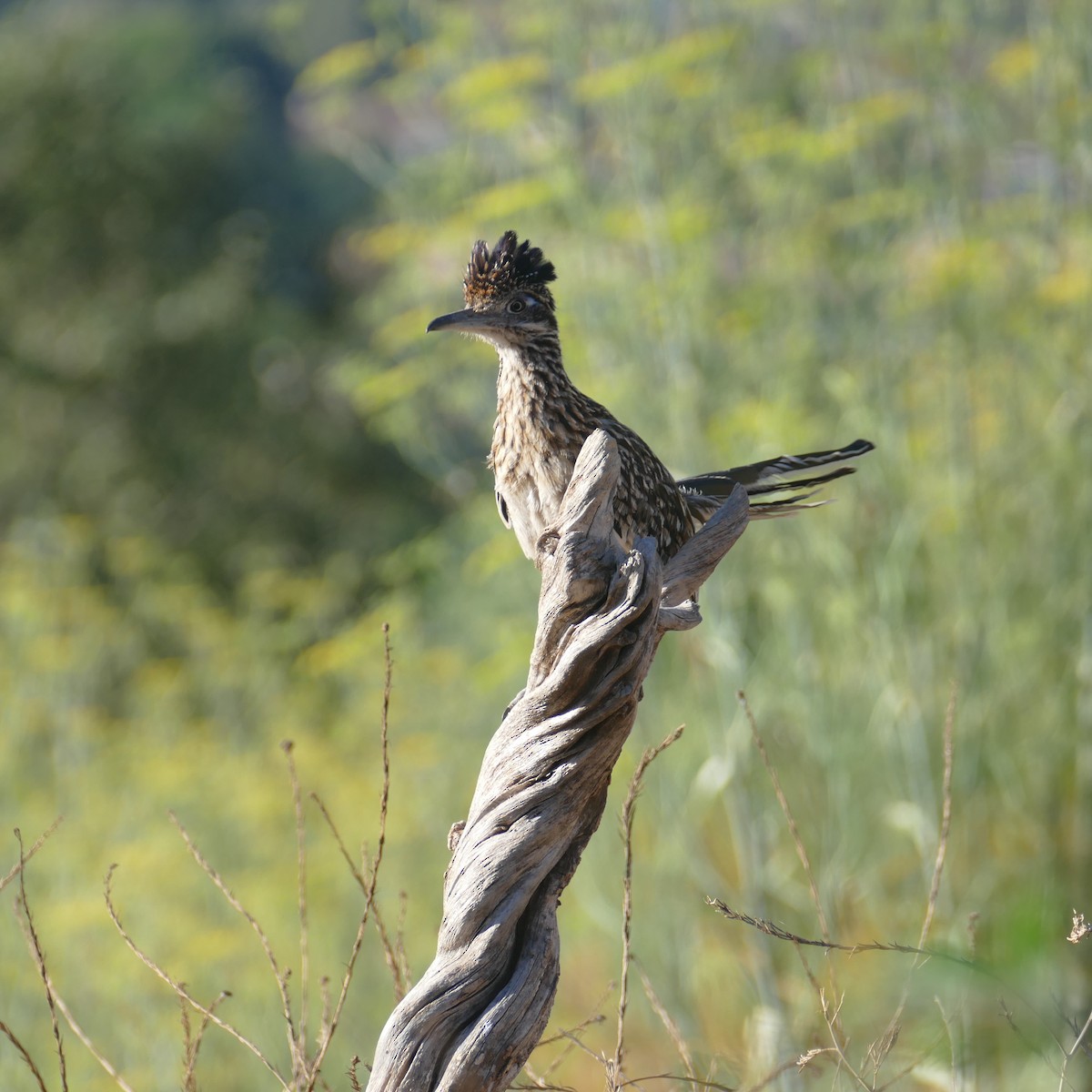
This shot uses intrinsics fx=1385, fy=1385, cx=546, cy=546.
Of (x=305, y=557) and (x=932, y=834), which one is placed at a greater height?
(x=305, y=557)

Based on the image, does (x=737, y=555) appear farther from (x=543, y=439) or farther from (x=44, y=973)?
(x=44, y=973)

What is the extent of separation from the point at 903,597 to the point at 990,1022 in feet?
5.71

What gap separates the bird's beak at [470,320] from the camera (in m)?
2.92

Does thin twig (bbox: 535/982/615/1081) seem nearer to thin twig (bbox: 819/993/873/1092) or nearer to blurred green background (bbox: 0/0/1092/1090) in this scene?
thin twig (bbox: 819/993/873/1092)

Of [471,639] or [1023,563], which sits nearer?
[1023,563]

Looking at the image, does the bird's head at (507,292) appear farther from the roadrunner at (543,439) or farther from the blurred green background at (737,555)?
the blurred green background at (737,555)

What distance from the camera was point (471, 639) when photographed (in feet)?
29.6

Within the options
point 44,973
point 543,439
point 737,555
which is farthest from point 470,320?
point 737,555

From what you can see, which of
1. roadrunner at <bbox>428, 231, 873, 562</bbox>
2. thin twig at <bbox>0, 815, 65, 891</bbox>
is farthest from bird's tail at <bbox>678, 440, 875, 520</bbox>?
thin twig at <bbox>0, 815, 65, 891</bbox>

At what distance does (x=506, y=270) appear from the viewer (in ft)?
9.90

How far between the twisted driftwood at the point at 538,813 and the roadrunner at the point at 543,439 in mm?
599

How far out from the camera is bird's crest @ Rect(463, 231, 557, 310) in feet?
9.88

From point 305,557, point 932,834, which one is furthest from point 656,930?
point 305,557

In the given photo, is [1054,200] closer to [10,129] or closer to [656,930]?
[656,930]
